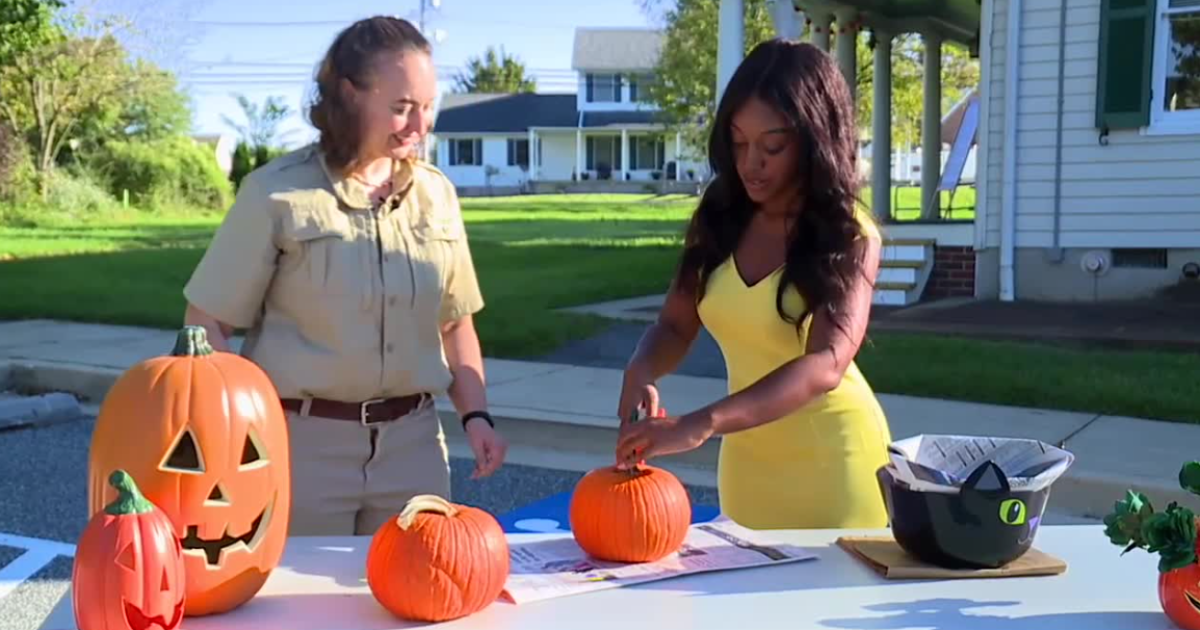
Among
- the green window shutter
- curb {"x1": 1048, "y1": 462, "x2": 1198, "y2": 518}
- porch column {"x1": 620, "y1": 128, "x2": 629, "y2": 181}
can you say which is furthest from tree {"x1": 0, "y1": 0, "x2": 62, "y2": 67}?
porch column {"x1": 620, "y1": 128, "x2": 629, "y2": 181}

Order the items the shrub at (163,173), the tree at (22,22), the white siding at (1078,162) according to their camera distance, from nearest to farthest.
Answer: the white siding at (1078,162) < the tree at (22,22) < the shrub at (163,173)

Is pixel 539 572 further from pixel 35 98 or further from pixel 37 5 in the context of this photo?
pixel 35 98

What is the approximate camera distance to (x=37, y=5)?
12648 millimetres

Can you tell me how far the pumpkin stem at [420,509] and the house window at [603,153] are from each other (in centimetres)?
5137

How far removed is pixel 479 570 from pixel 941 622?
70cm

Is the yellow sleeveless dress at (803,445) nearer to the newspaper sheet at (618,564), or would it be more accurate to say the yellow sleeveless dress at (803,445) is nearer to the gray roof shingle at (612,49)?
the newspaper sheet at (618,564)

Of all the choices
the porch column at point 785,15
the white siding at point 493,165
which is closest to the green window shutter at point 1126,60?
the porch column at point 785,15

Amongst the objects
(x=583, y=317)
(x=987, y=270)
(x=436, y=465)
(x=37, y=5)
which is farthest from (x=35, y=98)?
(x=436, y=465)

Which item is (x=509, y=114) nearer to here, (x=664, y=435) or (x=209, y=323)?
(x=209, y=323)

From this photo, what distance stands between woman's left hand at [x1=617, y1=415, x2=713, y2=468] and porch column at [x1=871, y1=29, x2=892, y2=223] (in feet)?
43.5

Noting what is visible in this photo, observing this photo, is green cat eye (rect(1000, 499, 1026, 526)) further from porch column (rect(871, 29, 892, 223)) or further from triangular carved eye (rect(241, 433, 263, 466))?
porch column (rect(871, 29, 892, 223))

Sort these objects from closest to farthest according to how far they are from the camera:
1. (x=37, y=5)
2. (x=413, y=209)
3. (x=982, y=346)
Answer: (x=413, y=209), (x=982, y=346), (x=37, y=5)

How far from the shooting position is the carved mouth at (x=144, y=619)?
1.49m

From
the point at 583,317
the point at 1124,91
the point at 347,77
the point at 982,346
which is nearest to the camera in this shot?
the point at 347,77
